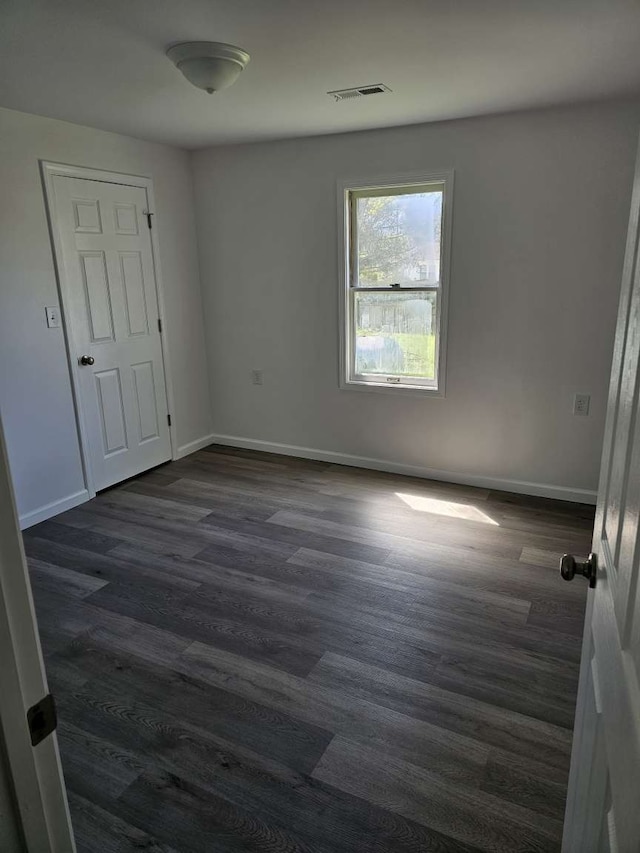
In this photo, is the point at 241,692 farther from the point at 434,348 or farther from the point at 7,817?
the point at 434,348

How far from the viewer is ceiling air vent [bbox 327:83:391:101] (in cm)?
277

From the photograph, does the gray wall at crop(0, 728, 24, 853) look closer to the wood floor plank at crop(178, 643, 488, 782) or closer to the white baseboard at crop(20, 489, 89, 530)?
the wood floor plank at crop(178, 643, 488, 782)

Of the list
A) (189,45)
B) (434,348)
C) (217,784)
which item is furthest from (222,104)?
(217,784)

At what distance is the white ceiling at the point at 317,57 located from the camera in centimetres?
194

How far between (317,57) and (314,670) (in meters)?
2.57

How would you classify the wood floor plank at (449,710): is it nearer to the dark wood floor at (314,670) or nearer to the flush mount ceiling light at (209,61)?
the dark wood floor at (314,670)

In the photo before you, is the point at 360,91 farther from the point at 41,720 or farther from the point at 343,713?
the point at 41,720

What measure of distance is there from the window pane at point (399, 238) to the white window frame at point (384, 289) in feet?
0.21

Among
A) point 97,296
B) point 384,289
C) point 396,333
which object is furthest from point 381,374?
point 97,296

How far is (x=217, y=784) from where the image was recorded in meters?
1.72

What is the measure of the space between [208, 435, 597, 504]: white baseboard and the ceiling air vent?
2.47m

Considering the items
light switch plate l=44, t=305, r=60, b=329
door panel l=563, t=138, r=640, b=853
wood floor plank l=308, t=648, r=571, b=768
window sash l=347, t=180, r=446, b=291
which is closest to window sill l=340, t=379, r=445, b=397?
window sash l=347, t=180, r=446, b=291

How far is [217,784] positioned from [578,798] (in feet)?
3.66

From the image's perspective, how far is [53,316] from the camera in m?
3.46
